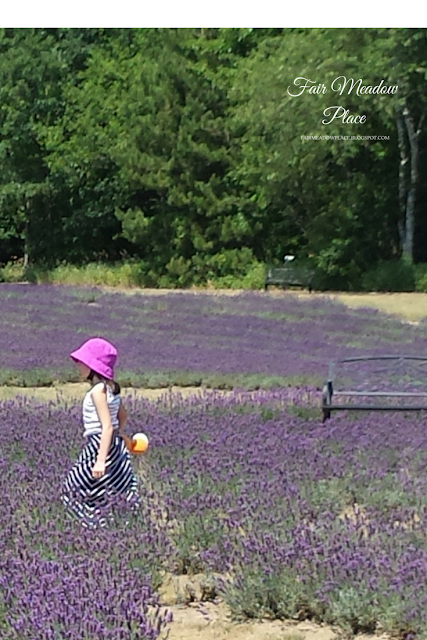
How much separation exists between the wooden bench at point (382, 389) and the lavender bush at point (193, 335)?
1007 mm

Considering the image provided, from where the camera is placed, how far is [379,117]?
16.7 meters

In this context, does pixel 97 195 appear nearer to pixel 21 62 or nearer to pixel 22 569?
pixel 21 62

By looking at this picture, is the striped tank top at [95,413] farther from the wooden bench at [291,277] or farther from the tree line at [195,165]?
the tree line at [195,165]

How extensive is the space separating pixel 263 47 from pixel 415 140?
308 centimetres

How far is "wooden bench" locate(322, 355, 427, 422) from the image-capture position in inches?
251

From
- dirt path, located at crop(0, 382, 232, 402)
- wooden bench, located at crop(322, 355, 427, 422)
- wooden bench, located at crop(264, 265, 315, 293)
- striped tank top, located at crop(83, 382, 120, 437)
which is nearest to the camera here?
striped tank top, located at crop(83, 382, 120, 437)

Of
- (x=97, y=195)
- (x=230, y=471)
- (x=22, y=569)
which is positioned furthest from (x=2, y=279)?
(x=22, y=569)

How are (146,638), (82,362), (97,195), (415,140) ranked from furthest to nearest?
1. (97,195)
2. (415,140)
3. (82,362)
4. (146,638)

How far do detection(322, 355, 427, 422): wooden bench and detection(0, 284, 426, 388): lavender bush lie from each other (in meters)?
1.01

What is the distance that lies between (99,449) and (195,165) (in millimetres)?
16402

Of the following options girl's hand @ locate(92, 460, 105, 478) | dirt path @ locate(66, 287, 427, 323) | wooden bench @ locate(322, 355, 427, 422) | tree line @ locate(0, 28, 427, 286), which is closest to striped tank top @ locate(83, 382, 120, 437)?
girl's hand @ locate(92, 460, 105, 478)

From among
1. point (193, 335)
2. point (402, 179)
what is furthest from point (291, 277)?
point (193, 335)

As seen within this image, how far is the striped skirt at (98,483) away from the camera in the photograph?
4115 mm

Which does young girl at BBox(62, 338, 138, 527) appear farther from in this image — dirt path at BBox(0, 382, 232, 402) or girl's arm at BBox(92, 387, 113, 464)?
dirt path at BBox(0, 382, 232, 402)
